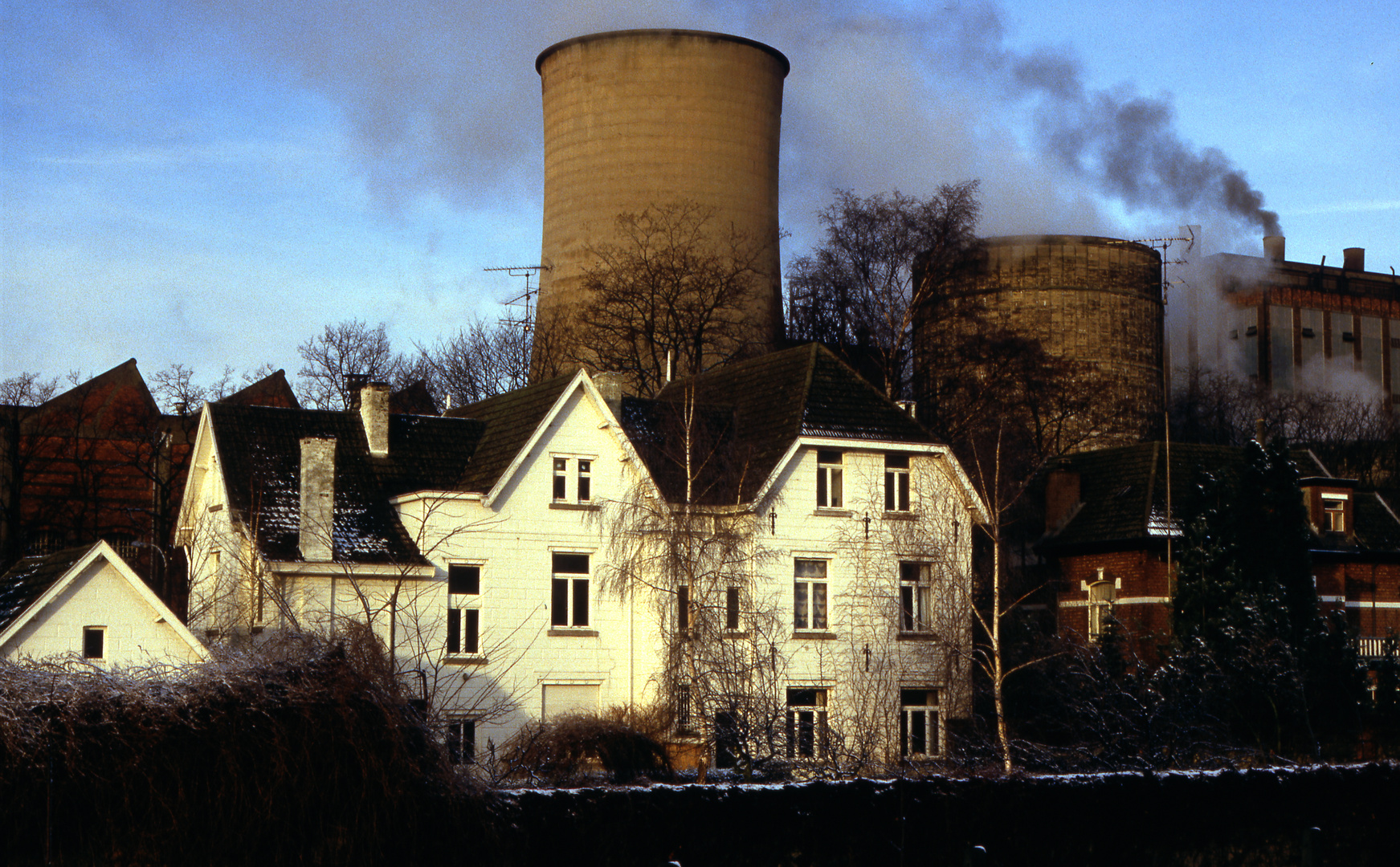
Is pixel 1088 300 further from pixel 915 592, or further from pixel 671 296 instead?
pixel 915 592

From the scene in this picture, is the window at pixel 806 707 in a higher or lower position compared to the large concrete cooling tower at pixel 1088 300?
lower

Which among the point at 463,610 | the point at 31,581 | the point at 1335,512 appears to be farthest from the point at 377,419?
the point at 1335,512

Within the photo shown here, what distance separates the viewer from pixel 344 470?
1395 inches

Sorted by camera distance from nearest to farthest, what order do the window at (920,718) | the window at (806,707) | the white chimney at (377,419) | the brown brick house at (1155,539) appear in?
1. the window at (806,707)
2. the window at (920,718)
3. the white chimney at (377,419)
4. the brown brick house at (1155,539)

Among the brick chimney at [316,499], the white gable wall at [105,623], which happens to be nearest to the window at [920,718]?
the brick chimney at [316,499]

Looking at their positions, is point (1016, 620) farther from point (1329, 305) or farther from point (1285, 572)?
point (1329, 305)

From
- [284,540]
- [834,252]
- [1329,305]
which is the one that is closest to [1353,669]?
[284,540]

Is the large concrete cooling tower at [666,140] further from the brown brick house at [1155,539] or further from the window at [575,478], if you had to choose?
the window at [575,478]

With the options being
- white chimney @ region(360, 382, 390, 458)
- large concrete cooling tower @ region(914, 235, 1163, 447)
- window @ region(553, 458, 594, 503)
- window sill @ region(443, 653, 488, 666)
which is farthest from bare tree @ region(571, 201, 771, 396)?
window sill @ region(443, 653, 488, 666)

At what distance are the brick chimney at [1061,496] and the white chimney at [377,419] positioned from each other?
2153 centimetres

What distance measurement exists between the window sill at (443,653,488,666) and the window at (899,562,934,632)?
381 inches

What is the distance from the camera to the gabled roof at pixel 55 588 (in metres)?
28.7

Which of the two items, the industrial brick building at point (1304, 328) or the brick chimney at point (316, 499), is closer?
the brick chimney at point (316, 499)

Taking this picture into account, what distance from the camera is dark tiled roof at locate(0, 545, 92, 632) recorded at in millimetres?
28891
